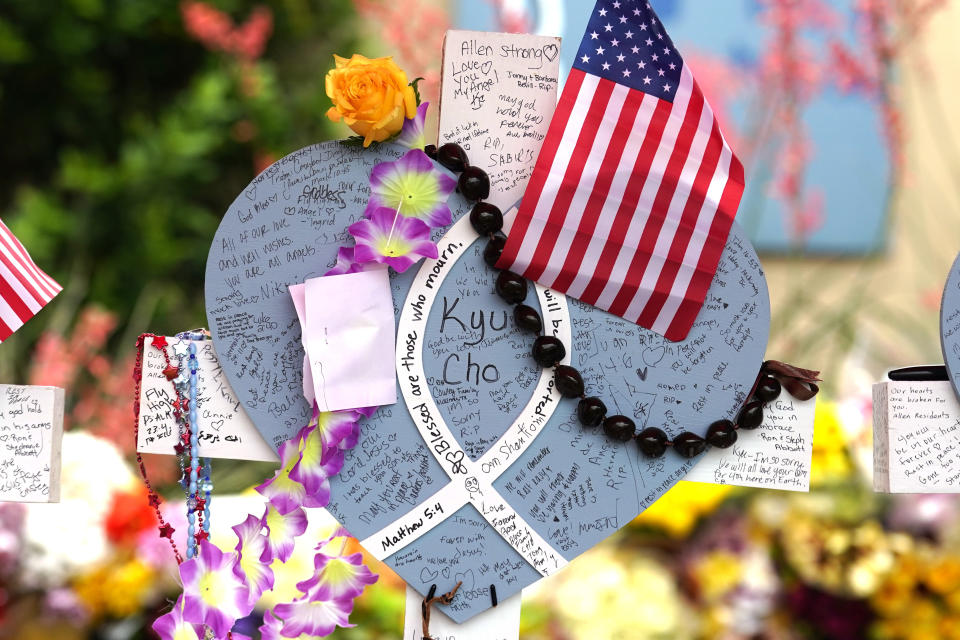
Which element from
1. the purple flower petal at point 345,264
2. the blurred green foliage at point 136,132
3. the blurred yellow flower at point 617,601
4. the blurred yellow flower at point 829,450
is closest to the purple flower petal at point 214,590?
the purple flower petal at point 345,264

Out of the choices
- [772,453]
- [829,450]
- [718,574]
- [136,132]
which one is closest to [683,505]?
[718,574]

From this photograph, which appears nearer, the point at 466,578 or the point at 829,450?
the point at 466,578

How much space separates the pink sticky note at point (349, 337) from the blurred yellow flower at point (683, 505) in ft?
2.77

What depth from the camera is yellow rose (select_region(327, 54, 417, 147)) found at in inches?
28.7

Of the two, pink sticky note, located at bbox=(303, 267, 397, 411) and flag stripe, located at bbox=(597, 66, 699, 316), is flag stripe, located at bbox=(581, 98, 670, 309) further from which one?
pink sticky note, located at bbox=(303, 267, 397, 411)

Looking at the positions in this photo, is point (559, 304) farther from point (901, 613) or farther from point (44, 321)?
point (44, 321)

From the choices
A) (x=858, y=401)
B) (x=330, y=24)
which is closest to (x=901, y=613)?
(x=858, y=401)

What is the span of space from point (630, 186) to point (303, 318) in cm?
32

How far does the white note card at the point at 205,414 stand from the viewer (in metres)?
0.81

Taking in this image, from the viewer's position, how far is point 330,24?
2.75 metres

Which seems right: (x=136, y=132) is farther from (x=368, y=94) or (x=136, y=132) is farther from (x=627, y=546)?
(x=368, y=94)

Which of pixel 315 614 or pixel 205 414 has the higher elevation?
pixel 205 414

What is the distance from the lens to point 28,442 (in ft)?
2.64

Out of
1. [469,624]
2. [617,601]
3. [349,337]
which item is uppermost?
[349,337]
